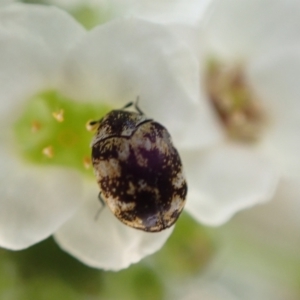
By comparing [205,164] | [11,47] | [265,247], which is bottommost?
[265,247]

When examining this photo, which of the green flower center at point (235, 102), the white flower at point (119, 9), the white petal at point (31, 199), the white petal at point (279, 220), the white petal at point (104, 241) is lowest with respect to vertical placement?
the white petal at point (279, 220)

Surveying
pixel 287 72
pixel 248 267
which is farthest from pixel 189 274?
pixel 287 72

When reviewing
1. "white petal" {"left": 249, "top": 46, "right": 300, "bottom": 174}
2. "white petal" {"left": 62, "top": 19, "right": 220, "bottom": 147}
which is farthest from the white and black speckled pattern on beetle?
"white petal" {"left": 249, "top": 46, "right": 300, "bottom": 174}

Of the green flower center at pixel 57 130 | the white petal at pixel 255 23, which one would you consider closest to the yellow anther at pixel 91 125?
the green flower center at pixel 57 130

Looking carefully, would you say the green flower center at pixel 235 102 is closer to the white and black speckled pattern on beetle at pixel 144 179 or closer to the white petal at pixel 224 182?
the white petal at pixel 224 182

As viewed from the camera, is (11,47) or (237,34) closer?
(11,47)

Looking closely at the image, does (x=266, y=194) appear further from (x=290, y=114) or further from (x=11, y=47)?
(x=11, y=47)

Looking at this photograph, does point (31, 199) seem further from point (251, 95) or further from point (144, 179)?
point (251, 95)
